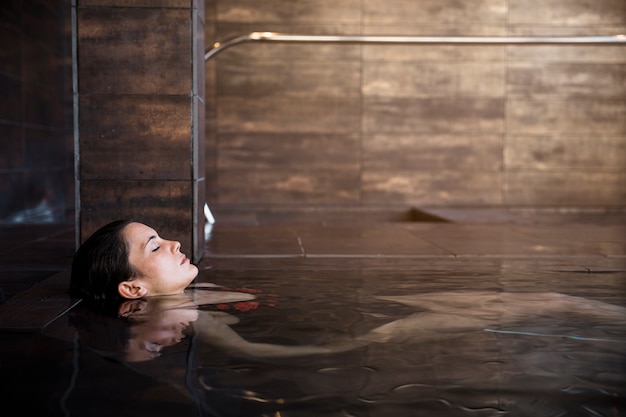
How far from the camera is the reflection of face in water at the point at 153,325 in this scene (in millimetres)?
2125

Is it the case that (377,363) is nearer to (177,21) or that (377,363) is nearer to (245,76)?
(177,21)

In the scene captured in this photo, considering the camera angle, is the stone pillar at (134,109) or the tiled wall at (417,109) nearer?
the stone pillar at (134,109)

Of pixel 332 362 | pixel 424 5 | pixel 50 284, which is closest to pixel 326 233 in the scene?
pixel 50 284

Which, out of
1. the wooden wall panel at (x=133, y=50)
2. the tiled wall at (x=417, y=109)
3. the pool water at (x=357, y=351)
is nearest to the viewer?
the pool water at (x=357, y=351)

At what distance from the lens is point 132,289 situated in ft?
9.37

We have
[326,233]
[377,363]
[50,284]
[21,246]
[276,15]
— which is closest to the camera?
[377,363]

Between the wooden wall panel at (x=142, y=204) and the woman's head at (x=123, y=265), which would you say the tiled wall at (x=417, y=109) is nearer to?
the wooden wall panel at (x=142, y=204)

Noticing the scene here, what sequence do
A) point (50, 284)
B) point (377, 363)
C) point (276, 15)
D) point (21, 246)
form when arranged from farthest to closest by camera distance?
1. point (276, 15)
2. point (21, 246)
3. point (50, 284)
4. point (377, 363)

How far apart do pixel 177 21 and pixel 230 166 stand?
19.9 ft

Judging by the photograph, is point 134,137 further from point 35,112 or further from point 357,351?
point 35,112

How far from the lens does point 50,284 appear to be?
3.30m

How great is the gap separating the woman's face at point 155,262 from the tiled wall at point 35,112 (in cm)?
468

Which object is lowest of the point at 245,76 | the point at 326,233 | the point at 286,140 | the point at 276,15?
the point at 326,233

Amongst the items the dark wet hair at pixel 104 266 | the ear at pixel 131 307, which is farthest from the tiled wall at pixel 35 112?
the ear at pixel 131 307
